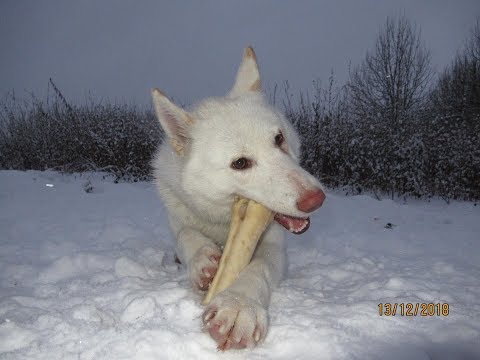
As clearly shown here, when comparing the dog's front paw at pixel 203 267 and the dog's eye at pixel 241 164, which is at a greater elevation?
the dog's eye at pixel 241 164

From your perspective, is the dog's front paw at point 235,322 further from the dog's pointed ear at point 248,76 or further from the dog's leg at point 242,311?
the dog's pointed ear at point 248,76

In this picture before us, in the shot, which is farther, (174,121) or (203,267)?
(174,121)

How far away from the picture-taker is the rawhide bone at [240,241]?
2277 mm

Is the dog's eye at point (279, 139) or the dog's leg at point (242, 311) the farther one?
the dog's eye at point (279, 139)

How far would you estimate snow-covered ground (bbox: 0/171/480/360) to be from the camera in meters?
1.84

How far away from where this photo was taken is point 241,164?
8.59 ft

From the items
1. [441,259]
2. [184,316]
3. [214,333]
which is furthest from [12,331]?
[441,259]

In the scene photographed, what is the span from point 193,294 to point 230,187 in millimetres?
734

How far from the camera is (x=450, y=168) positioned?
341 inches

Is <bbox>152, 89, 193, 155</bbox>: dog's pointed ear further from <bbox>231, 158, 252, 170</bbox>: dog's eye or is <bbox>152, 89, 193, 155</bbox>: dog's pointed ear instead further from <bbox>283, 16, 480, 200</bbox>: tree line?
<bbox>283, 16, 480, 200</bbox>: tree line
